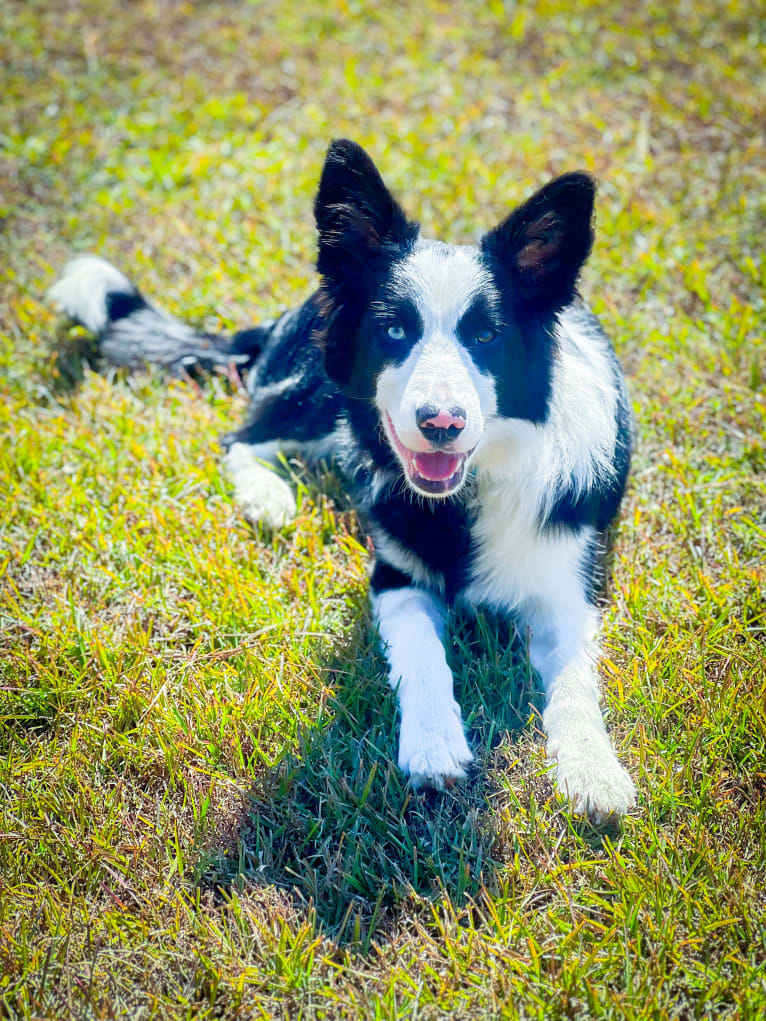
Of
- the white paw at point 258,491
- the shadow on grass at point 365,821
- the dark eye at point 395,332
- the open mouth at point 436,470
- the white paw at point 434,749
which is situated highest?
the dark eye at point 395,332

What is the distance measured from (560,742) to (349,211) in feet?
5.71

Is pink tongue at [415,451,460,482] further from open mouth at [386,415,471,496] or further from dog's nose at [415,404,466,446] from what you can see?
dog's nose at [415,404,466,446]

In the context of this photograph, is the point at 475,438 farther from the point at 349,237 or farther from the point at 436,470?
the point at 349,237

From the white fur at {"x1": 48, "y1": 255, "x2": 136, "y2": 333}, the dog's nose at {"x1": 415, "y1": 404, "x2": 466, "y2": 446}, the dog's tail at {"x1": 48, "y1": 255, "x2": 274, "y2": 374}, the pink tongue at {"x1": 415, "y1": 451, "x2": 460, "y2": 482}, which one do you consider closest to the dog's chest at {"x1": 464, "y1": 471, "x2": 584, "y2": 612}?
the pink tongue at {"x1": 415, "y1": 451, "x2": 460, "y2": 482}

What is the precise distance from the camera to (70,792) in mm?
2492

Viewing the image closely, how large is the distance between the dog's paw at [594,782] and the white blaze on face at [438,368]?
0.85 meters

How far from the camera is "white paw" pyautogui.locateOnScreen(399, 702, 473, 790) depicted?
92.3 inches

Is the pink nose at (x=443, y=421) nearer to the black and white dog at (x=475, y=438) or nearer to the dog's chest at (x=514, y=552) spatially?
the black and white dog at (x=475, y=438)

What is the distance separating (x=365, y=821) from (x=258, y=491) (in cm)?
164

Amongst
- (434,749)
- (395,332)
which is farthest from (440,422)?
(434,749)

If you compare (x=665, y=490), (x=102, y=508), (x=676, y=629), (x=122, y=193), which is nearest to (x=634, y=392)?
(x=665, y=490)

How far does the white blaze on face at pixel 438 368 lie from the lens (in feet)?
7.88

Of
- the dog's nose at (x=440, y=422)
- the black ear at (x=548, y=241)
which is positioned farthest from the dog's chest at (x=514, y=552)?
the black ear at (x=548, y=241)

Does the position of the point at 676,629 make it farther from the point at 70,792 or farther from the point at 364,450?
the point at 70,792
